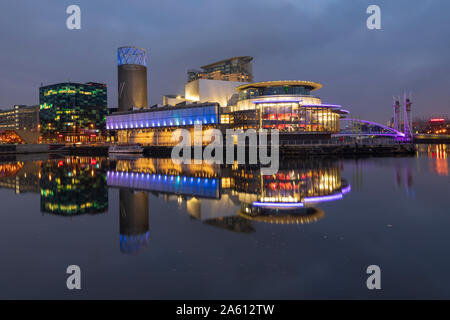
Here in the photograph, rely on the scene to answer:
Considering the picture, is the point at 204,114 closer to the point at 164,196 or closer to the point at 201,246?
the point at 164,196

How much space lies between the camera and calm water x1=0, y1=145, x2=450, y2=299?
7.98 metres

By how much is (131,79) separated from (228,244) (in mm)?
132752

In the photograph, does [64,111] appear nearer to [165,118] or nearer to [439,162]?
[165,118]

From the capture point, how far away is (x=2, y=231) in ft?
44.5

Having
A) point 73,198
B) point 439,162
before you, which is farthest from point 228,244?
point 439,162

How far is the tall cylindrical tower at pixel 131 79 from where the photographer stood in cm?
13388

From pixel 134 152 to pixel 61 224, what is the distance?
74981 mm

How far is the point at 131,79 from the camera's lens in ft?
439

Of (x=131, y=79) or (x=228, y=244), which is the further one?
(x=131, y=79)

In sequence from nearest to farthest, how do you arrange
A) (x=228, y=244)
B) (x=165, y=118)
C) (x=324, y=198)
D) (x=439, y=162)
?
(x=228, y=244) < (x=324, y=198) < (x=439, y=162) < (x=165, y=118)

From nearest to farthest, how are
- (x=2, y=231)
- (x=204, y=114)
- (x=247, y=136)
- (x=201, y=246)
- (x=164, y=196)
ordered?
(x=201, y=246)
(x=2, y=231)
(x=164, y=196)
(x=247, y=136)
(x=204, y=114)

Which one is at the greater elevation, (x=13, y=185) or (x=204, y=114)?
(x=204, y=114)

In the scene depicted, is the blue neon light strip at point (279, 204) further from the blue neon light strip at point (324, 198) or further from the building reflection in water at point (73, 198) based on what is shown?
the building reflection in water at point (73, 198)
